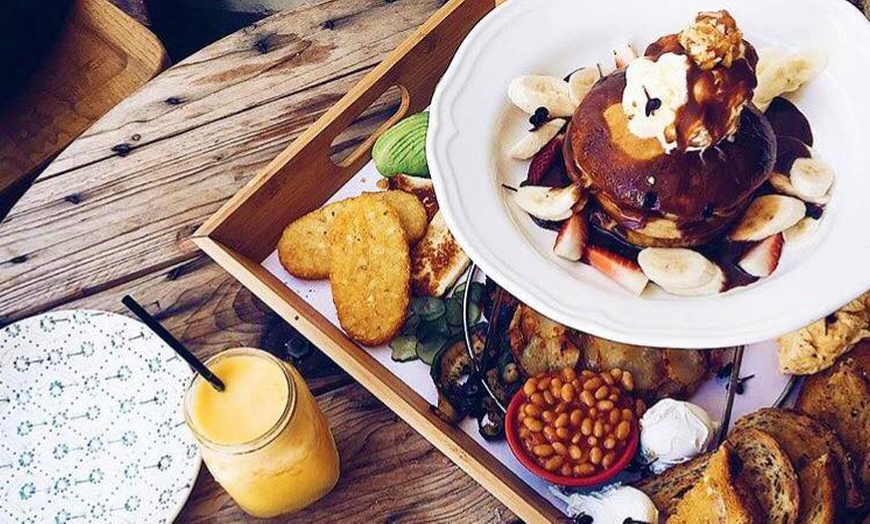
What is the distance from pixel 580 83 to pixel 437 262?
1.20ft

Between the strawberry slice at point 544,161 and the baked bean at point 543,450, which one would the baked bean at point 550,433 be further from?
the strawberry slice at point 544,161

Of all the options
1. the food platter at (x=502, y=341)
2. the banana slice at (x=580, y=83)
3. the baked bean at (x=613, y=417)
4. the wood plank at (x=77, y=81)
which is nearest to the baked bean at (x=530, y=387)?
the food platter at (x=502, y=341)

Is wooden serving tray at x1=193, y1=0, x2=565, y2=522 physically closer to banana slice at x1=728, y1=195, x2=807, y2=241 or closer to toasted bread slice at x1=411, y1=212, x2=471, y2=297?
toasted bread slice at x1=411, y1=212, x2=471, y2=297

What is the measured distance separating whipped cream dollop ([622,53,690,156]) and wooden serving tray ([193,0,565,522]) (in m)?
0.50

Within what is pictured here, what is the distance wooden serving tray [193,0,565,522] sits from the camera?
142 cm

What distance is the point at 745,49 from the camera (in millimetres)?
1308

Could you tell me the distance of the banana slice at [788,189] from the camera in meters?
1.43

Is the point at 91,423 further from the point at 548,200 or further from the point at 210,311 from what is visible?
the point at 548,200

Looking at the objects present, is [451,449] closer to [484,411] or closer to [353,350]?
[484,411]

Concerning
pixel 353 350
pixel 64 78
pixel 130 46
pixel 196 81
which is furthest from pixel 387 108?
pixel 64 78

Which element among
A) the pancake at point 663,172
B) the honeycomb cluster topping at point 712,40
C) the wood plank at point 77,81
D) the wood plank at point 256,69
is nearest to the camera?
the honeycomb cluster topping at point 712,40

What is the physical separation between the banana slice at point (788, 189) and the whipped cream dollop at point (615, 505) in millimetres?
482

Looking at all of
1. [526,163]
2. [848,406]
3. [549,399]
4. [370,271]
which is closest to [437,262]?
[370,271]

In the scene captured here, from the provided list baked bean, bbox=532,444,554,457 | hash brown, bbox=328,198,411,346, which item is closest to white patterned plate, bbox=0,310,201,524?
hash brown, bbox=328,198,411,346
